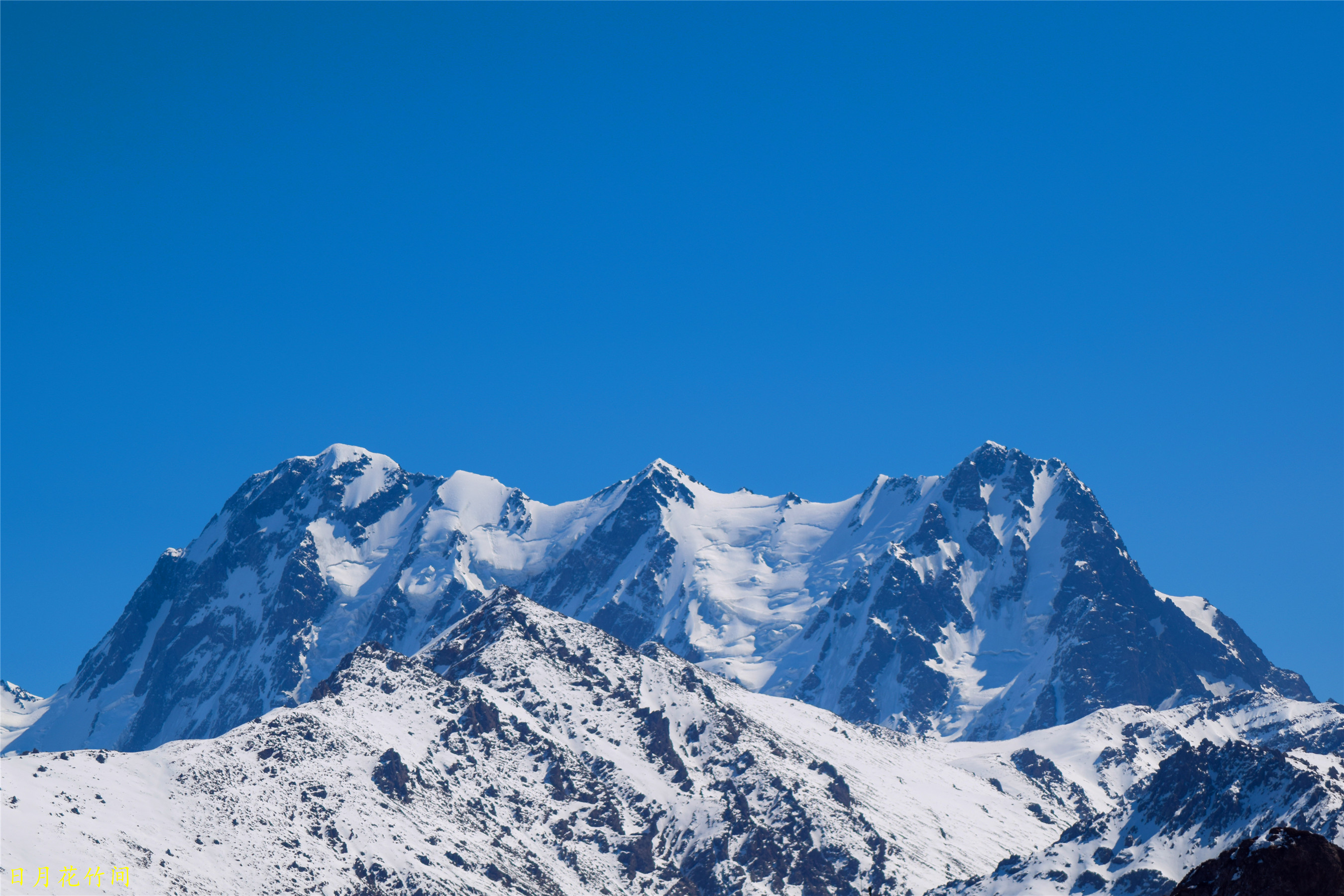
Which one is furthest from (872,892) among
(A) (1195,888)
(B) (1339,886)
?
(B) (1339,886)

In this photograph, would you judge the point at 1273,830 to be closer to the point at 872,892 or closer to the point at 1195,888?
the point at 1195,888

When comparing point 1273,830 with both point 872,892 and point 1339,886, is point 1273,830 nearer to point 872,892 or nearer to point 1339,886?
point 1339,886

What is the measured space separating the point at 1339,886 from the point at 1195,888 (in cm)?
865

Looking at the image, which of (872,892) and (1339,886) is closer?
(1339,886)

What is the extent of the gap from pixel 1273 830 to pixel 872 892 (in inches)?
1364

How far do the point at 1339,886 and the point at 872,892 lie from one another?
1494 inches

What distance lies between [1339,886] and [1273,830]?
4957 mm

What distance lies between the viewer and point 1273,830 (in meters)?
105

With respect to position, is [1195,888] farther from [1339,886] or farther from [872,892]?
[872,892]

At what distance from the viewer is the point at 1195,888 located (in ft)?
349

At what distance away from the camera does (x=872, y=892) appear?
129750 mm

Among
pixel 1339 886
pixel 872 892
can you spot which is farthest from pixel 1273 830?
pixel 872 892

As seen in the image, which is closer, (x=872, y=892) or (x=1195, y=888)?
(x=1195, y=888)
